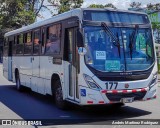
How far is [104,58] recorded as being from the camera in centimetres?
951

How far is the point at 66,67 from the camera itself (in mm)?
10555

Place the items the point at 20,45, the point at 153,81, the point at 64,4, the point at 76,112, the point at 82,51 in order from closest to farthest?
the point at 82,51
the point at 153,81
the point at 76,112
the point at 20,45
the point at 64,4

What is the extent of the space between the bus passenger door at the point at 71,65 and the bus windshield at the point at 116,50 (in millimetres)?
578

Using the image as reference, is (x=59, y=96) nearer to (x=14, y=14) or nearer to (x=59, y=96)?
(x=59, y=96)

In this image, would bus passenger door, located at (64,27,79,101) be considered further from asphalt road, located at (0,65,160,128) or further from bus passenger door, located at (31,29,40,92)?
bus passenger door, located at (31,29,40,92)

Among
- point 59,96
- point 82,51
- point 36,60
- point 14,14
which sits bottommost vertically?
point 59,96

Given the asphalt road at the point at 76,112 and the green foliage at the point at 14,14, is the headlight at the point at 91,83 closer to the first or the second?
the asphalt road at the point at 76,112

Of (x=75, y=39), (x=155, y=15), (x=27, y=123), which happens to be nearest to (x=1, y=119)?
(x=27, y=123)

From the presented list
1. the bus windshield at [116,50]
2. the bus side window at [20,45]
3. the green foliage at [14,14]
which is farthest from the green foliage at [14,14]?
the bus windshield at [116,50]

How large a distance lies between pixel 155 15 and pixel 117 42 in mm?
34603

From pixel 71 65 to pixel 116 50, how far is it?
1.38 metres

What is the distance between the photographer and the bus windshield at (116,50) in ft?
31.1

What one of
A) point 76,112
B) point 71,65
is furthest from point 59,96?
point 71,65

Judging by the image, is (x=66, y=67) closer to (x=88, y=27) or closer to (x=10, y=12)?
(x=88, y=27)
